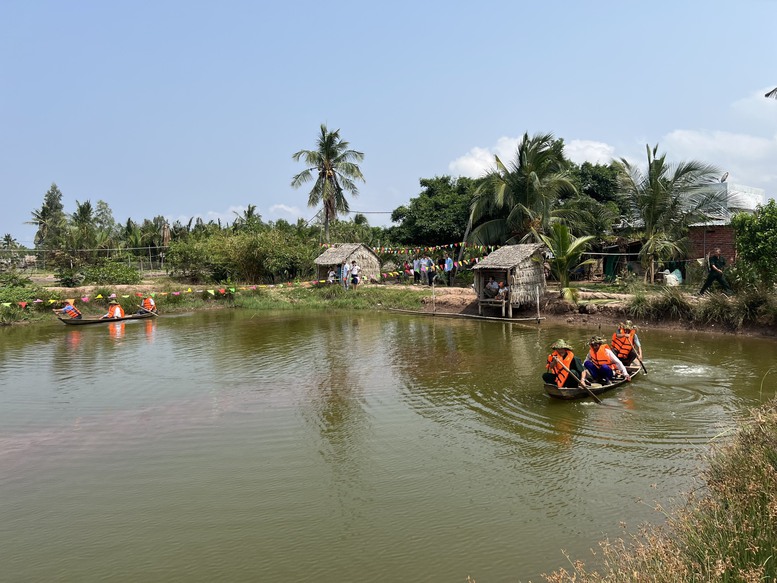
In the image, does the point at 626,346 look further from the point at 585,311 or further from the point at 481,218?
the point at 481,218

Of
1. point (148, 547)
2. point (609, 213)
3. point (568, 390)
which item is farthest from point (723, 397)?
point (609, 213)

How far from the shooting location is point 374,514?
6.91 m

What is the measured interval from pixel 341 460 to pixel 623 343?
6706 millimetres

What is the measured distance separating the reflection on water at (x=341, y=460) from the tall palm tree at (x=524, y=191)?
1111cm

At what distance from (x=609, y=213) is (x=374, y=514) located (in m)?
24.2

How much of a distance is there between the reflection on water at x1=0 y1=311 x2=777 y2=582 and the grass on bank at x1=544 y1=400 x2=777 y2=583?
1414mm

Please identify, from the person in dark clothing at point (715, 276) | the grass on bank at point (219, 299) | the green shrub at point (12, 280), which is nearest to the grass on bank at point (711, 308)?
the person in dark clothing at point (715, 276)

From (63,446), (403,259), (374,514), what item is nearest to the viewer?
(374,514)

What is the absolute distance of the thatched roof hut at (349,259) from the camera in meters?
29.5

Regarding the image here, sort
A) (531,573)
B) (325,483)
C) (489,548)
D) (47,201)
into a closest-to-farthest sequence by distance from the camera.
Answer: (531,573) → (489,548) → (325,483) → (47,201)

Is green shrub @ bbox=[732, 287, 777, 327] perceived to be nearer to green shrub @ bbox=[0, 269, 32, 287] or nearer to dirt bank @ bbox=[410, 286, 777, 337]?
dirt bank @ bbox=[410, 286, 777, 337]

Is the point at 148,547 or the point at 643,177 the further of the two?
the point at 643,177

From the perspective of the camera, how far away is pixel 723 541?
418 cm

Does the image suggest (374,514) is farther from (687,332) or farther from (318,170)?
→ (318,170)
